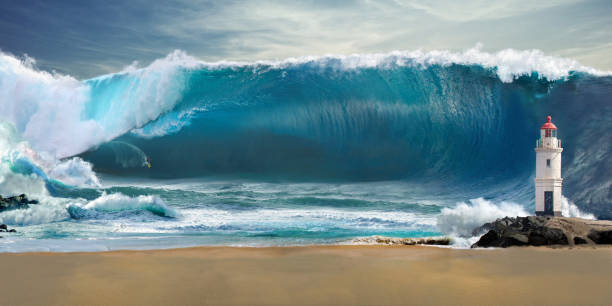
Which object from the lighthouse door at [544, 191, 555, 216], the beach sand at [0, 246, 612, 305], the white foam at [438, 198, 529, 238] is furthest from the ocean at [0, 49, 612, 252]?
the beach sand at [0, 246, 612, 305]

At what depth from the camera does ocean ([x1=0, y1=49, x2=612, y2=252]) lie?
7590 mm

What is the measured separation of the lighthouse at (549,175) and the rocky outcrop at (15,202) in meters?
6.56

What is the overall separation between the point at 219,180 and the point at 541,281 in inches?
344

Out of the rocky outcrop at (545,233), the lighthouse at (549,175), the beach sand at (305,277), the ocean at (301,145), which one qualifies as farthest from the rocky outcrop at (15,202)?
the lighthouse at (549,175)

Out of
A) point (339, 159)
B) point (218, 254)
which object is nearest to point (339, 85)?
point (339, 159)

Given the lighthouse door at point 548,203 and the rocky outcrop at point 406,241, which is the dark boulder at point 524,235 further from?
the lighthouse door at point 548,203

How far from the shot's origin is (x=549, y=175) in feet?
21.0

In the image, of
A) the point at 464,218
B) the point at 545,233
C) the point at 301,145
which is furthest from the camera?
the point at 301,145

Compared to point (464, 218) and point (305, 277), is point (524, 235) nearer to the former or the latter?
point (464, 218)

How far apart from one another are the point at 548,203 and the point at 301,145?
250 inches

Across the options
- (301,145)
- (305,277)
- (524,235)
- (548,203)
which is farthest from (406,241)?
(301,145)

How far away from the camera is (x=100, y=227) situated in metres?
6.68

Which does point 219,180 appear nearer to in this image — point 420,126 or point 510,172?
point 420,126

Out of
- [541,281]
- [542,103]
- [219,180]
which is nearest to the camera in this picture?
[541,281]
